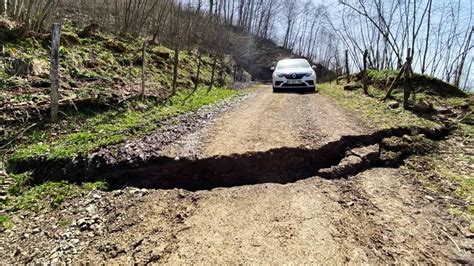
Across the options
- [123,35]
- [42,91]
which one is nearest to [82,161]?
[42,91]

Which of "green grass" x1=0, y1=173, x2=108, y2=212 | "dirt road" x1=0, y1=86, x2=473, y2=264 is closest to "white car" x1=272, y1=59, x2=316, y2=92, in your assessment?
"dirt road" x1=0, y1=86, x2=473, y2=264

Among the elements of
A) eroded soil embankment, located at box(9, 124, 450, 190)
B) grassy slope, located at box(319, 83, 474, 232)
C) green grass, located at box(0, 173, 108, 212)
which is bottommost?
green grass, located at box(0, 173, 108, 212)

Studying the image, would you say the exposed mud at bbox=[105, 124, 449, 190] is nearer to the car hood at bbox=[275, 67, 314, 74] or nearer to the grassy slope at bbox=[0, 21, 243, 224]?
the grassy slope at bbox=[0, 21, 243, 224]

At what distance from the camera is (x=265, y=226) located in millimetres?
2932

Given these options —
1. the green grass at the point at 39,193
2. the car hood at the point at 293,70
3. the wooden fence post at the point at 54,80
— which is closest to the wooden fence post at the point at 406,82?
the car hood at the point at 293,70

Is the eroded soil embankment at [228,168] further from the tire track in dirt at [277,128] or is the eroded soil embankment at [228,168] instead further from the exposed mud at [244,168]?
the tire track in dirt at [277,128]

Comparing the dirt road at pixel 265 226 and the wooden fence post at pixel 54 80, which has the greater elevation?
the wooden fence post at pixel 54 80

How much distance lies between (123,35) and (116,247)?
462 inches

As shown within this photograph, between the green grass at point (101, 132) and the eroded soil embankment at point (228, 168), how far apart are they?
30 centimetres

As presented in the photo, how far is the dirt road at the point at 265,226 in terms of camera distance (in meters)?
2.57

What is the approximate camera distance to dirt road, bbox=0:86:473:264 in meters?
2.57

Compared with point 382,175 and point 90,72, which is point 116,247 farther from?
point 90,72

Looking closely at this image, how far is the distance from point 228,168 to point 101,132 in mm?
2607

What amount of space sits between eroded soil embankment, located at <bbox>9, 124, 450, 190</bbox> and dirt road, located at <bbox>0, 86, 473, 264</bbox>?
0.29 m
